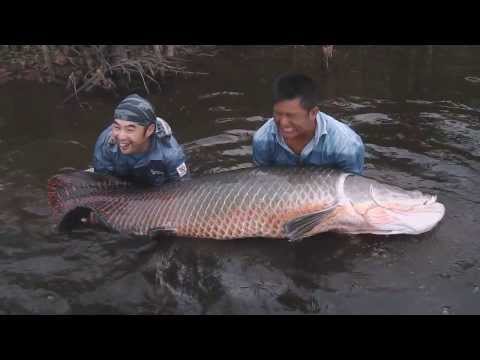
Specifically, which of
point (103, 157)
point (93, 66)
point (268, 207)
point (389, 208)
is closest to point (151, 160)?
point (103, 157)

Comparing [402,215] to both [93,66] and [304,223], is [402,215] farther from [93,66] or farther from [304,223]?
[93,66]

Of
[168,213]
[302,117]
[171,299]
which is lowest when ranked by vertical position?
[171,299]

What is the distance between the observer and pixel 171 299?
373cm

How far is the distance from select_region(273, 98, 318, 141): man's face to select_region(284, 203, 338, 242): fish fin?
2.18 ft

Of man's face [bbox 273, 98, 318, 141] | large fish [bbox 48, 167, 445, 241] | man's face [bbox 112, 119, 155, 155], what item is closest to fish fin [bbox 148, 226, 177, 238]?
large fish [bbox 48, 167, 445, 241]

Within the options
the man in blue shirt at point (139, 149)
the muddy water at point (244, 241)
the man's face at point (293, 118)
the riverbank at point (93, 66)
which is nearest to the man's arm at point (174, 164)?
the man in blue shirt at point (139, 149)

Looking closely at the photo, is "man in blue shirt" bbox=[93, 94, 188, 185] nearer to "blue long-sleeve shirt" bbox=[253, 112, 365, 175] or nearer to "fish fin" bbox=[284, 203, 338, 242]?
"blue long-sleeve shirt" bbox=[253, 112, 365, 175]

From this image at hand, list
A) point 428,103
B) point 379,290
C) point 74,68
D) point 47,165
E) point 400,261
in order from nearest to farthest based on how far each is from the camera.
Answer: point 379,290
point 400,261
point 47,165
point 428,103
point 74,68

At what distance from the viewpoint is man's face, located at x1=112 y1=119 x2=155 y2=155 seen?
4.33 m

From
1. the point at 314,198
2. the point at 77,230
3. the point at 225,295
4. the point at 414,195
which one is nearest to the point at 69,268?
the point at 77,230

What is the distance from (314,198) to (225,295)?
986 mm

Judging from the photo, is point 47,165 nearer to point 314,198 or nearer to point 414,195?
point 314,198

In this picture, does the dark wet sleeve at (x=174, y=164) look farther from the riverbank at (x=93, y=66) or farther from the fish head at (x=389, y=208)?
the riverbank at (x=93, y=66)

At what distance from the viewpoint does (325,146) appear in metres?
4.29
